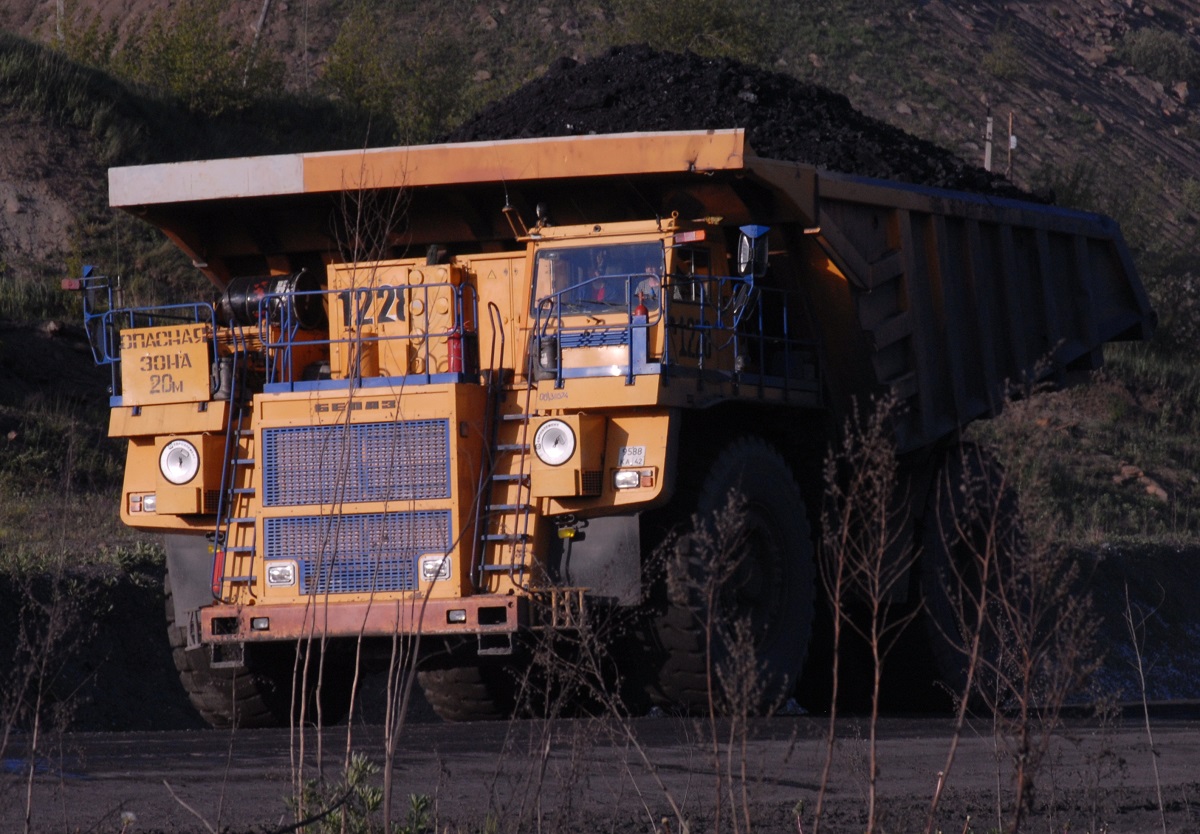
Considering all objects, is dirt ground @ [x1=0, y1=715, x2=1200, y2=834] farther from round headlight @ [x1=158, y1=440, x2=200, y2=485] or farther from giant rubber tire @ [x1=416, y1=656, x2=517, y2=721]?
giant rubber tire @ [x1=416, y1=656, x2=517, y2=721]

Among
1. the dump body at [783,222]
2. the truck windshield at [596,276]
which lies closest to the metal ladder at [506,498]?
the truck windshield at [596,276]

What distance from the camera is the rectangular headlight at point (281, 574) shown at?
34.2 feet

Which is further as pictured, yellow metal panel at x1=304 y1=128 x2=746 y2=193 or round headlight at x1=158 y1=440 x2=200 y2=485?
round headlight at x1=158 y1=440 x2=200 y2=485

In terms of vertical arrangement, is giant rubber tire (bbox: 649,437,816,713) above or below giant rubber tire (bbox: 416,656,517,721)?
above

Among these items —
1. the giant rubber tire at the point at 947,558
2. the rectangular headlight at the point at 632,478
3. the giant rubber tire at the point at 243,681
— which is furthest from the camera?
the giant rubber tire at the point at 947,558

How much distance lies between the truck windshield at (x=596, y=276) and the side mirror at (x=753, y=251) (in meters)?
0.47

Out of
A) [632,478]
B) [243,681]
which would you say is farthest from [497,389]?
[243,681]

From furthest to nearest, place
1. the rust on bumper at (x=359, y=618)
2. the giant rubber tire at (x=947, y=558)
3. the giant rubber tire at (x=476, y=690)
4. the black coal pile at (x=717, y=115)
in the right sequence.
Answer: the black coal pile at (x=717, y=115) → the giant rubber tire at (x=947, y=558) → the giant rubber tire at (x=476, y=690) → the rust on bumper at (x=359, y=618)

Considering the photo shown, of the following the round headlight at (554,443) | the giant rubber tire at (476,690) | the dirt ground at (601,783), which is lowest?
the dirt ground at (601,783)

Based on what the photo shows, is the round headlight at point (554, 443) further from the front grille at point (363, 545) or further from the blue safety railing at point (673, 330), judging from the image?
the front grille at point (363, 545)

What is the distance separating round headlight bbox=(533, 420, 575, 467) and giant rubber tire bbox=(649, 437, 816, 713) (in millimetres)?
849

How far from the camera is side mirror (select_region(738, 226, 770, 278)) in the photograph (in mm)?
10492

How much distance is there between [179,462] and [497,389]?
196 cm

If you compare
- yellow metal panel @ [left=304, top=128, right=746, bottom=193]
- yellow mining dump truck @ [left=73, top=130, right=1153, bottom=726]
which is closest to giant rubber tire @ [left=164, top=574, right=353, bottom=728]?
yellow mining dump truck @ [left=73, top=130, right=1153, bottom=726]
